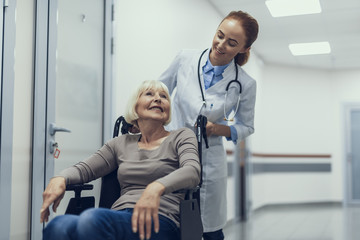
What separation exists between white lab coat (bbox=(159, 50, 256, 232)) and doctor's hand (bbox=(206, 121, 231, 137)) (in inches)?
2.4

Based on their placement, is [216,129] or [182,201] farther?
[216,129]

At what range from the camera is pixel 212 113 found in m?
2.47

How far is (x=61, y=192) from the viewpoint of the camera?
6.21 feet

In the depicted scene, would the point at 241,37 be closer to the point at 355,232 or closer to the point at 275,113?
the point at 355,232

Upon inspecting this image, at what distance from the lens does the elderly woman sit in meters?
1.65

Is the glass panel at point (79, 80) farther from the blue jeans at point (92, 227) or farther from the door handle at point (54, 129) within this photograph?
the blue jeans at point (92, 227)

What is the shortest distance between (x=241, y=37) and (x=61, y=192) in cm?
117

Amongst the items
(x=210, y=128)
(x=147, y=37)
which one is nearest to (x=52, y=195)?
(x=210, y=128)

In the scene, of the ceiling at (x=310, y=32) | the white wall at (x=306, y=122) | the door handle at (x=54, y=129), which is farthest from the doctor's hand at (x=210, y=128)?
the white wall at (x=306, y=122)

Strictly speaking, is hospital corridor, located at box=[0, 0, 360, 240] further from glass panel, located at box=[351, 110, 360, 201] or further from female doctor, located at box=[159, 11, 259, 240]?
glass panel, located at box=[351, 110, 360, 201]

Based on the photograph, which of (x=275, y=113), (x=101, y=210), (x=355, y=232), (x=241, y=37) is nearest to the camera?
(x=101, y=210)

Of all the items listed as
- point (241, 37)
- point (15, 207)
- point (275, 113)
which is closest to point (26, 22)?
point (15, 207)

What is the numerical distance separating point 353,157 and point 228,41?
7.52m

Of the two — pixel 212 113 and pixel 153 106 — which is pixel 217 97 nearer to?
pixel 212 113
